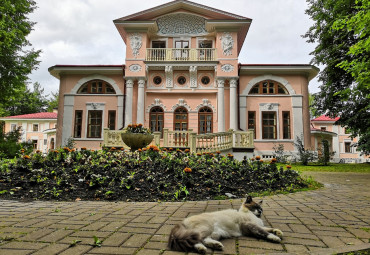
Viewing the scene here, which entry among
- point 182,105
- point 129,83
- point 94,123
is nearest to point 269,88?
point 182,105

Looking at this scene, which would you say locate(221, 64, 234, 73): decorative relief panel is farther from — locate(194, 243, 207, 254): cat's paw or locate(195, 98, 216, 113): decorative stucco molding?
locate(194, 243, 207, 254): cat's paw

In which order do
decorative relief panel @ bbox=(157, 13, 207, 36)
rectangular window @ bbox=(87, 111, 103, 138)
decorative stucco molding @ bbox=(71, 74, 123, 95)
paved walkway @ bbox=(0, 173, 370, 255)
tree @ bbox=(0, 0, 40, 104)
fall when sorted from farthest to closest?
decorative relief panel @ bbox=(157, 13, 207, 36), decorative stucco molding @ bbox=(71, 74, 123, 95), rectangular window @ bbox=(87, 111, 103, 138), tree @ bbox=(0, 0, 40, 104), paved walkway @ bbox=(0, 173, 370, 255)

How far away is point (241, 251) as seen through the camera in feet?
7.64

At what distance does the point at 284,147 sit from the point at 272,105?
318 centimetres

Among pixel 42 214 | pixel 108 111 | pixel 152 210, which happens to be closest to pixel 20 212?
pixel 42 214

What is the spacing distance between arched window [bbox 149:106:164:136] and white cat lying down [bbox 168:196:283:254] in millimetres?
16378

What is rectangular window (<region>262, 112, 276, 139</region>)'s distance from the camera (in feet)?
61.8

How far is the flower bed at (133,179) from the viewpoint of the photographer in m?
5.07

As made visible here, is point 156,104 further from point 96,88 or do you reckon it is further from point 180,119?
point 96,88

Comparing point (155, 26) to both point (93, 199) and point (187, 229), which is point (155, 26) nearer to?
point (93, 199)

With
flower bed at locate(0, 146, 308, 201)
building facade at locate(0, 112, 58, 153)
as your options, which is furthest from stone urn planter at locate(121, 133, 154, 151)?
building facade at locate(0, 112, 58, 153)

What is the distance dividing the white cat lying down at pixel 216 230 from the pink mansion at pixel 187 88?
50.1 feet

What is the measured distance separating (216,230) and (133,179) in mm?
3480

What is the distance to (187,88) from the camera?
62.7 ft
